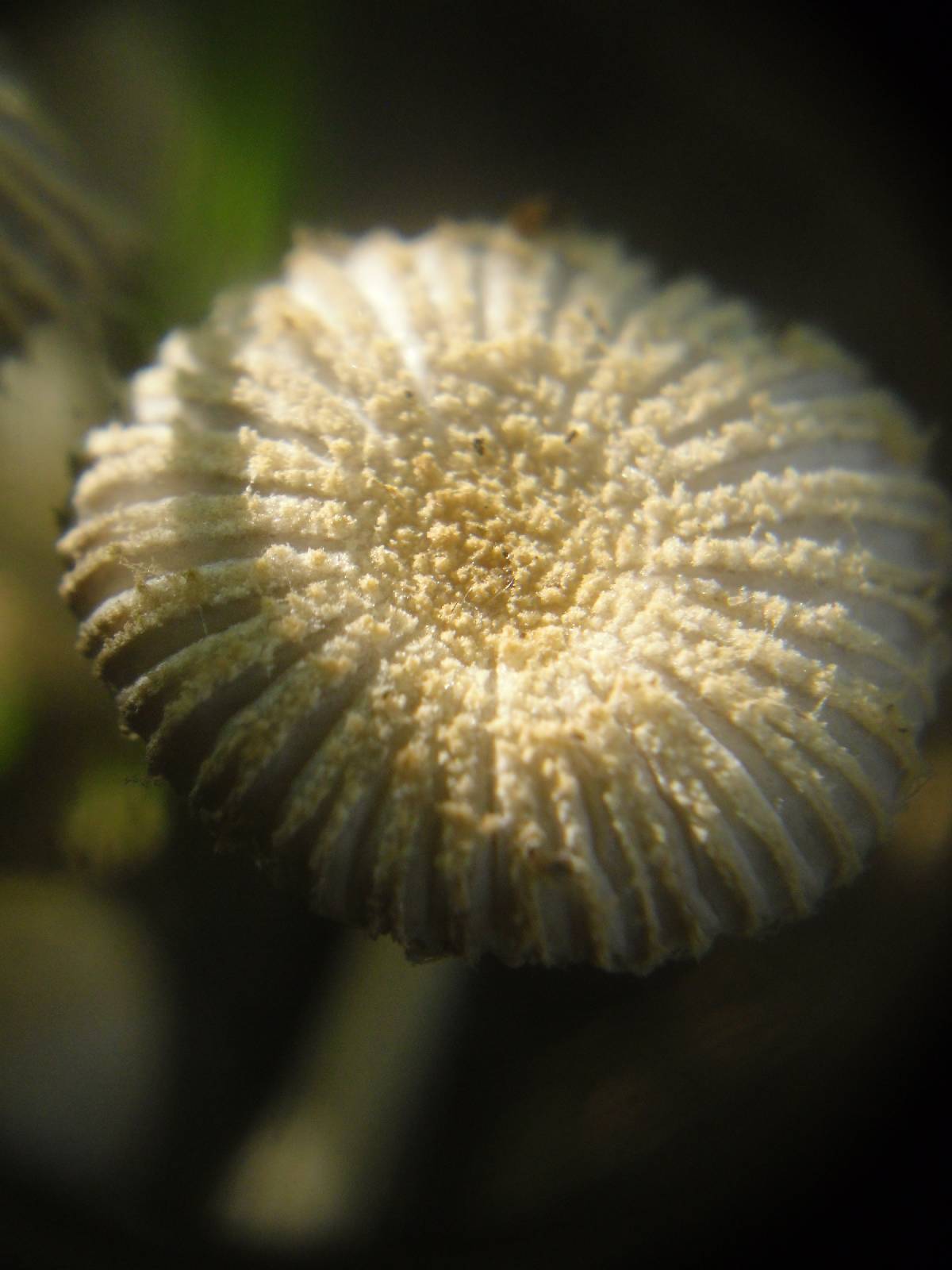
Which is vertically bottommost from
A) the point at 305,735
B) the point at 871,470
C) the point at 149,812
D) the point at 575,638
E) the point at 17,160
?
the point at 149,812

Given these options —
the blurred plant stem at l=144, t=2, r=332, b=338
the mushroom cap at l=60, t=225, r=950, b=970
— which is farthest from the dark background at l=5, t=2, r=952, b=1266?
the mushroom cap at l=60, t=225, r=950, b=970

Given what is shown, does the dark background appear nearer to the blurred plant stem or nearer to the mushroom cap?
the blurred plant stem

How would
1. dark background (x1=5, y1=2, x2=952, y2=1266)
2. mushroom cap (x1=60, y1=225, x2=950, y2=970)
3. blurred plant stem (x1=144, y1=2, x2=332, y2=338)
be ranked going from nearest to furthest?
mushroom cap (x1=60, y1=225, x2=950, y2=970), dark background (x1=5, y1=2, x2=952, y2=1266), blurred plant stem (x1=144, y1=2, x2=332, y2=338)

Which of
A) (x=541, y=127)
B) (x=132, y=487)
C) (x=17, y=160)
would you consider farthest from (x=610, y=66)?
(x=132, y=487)

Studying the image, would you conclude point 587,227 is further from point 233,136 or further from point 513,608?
point 513,608

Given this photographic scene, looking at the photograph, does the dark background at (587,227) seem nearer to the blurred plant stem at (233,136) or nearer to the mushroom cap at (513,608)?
the blurred plant stem at (233,136)

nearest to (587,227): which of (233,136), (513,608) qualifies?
(233,136)

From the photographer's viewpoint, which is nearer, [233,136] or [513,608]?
[513,608]

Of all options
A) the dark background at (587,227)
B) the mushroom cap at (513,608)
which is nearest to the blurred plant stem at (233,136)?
the dark background at (587,227)

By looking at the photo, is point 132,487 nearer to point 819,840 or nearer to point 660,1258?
point 819,840
